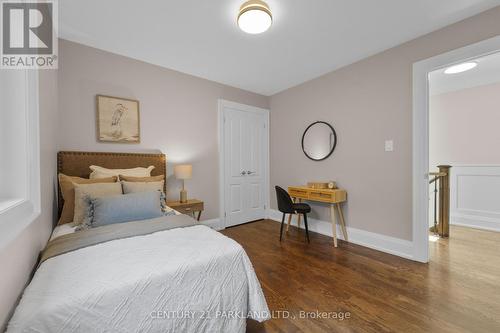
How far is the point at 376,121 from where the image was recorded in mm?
2785

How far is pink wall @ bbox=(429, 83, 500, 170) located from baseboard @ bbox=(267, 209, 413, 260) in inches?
93.6

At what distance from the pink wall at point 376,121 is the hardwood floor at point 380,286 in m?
0.56

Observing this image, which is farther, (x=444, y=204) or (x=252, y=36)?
(x=444, y=204)

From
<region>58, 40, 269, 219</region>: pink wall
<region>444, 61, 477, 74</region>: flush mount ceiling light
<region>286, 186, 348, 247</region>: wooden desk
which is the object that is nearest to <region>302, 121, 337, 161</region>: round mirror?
<region>286, 186, 348, 247</region>: wooden desk

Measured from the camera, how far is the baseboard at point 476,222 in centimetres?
337

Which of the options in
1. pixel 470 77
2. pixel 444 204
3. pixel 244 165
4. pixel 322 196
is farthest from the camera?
pixel 244 165

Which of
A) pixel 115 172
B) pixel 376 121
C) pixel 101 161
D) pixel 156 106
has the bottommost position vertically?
pixel 115 172

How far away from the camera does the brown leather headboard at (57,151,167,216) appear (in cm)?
237

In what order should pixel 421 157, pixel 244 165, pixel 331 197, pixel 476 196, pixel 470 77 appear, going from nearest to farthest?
pixel 421 157 < pixel 331 197 < pixel 470 77 < pixel 476 196 < pixel 244 165

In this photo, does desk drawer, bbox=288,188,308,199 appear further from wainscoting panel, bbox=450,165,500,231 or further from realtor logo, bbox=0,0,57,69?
realtor logo, bbox=0,0,57,69

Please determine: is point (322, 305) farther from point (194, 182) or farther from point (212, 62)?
point (212, 62)

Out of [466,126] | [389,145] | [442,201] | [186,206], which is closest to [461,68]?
[466,126]

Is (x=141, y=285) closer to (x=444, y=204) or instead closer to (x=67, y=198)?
(x=67, y=198)

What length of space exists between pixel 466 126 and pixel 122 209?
17.7ft
